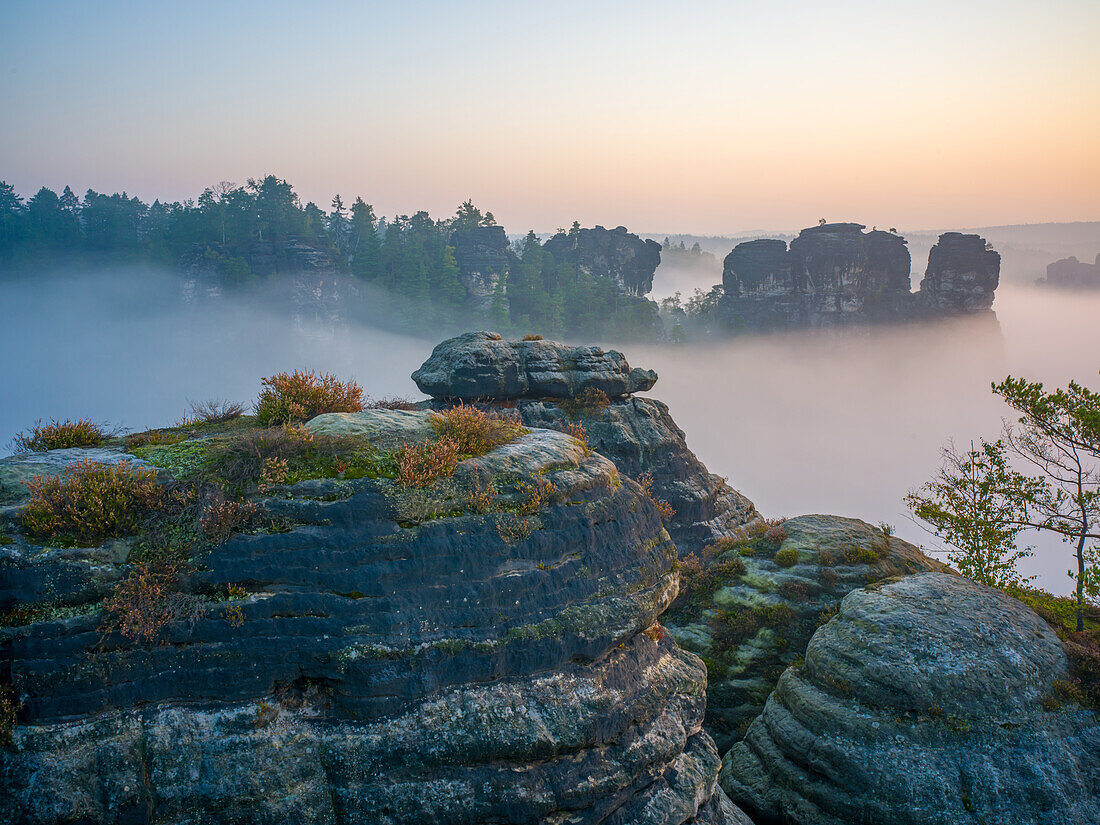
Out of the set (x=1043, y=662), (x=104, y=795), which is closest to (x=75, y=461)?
(x=104, y=795)

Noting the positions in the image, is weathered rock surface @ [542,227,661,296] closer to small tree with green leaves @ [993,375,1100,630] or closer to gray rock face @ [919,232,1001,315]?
gray rock face @ [919,232,1001,315]

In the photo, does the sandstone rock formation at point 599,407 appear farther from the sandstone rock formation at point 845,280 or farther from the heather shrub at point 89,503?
the sandstone rock formation at point 845,280

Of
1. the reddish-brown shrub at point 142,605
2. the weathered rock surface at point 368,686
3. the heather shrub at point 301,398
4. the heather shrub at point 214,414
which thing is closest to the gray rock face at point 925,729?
the weathered rock surface at point 368,686

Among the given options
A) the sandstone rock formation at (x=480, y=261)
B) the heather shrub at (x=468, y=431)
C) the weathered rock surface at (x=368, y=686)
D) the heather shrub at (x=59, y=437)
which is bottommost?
the weathered rock surface at (x=368, y=686)

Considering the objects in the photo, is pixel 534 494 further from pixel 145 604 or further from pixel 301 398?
pixel 145 604

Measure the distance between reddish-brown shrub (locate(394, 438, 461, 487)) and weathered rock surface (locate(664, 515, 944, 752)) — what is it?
13.3m

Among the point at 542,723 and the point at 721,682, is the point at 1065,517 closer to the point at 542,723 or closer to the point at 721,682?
the point at 721,682

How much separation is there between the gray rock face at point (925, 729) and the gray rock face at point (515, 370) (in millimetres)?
24753

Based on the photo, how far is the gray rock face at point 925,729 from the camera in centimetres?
1331

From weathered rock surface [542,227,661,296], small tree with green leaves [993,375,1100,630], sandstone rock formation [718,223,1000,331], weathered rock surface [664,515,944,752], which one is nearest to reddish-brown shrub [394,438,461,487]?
weathered rock surface [664,515,944,752]

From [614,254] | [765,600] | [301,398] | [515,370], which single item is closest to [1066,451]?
[765,600]

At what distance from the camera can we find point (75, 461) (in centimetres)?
1167

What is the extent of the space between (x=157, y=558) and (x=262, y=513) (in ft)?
5.96

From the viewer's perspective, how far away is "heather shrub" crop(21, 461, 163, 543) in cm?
1009
